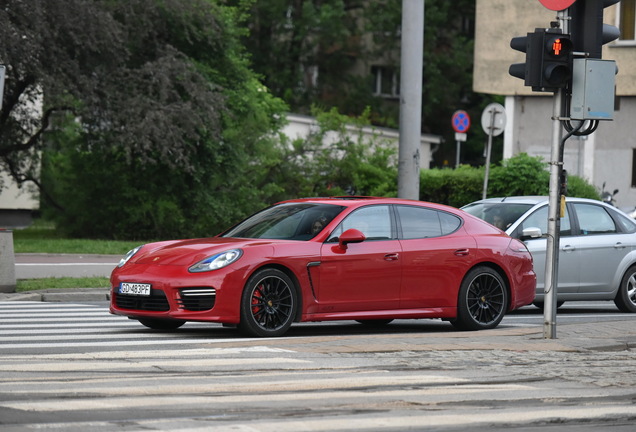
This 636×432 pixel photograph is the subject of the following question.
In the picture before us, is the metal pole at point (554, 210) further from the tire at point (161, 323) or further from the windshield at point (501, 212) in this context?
the windshield at point (501, 212)

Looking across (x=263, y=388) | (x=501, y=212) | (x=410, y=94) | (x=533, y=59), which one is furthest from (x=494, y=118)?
(x=263, y=388)

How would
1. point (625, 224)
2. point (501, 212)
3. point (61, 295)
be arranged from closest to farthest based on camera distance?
1. point (501, 212)
2. point (625, 224)
3. point (61, 295)

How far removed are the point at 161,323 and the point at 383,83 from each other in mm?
58385

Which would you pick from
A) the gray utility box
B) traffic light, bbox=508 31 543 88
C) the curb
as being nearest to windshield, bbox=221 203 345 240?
traffic light, bbox=508 31 543 88

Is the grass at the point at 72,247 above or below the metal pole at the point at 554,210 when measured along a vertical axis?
below

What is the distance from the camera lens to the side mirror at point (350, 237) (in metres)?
12.9

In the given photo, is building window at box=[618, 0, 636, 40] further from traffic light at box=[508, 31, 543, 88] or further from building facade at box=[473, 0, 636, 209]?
traffic light at box=[508, 31, 543, 88]

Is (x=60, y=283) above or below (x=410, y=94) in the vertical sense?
below

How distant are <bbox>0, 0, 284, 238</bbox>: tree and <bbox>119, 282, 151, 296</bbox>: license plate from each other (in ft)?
53.5

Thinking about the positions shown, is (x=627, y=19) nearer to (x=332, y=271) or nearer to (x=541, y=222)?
(x=541, y=222)

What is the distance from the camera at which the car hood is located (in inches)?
491

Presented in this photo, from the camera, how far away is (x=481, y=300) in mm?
14195

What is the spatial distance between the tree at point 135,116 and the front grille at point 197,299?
1699cm

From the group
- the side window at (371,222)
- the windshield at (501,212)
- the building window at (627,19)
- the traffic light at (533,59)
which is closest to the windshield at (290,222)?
the side window at (371,222)
